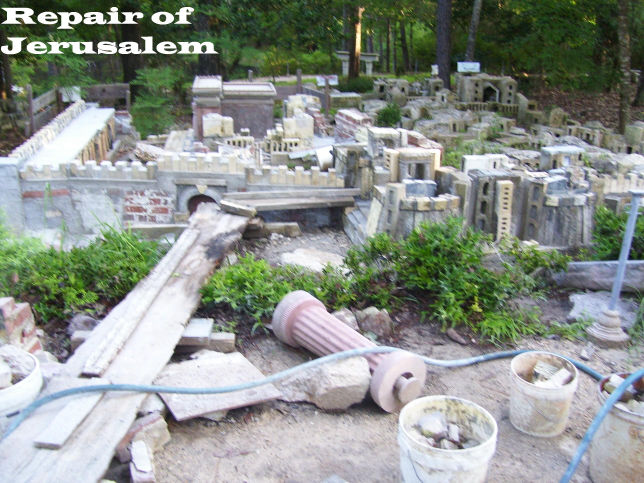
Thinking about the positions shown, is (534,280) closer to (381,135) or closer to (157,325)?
(157,325)

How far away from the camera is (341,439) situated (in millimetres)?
5273

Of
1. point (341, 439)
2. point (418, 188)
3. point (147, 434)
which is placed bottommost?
point (341, 439)

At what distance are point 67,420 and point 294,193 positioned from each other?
8848mm

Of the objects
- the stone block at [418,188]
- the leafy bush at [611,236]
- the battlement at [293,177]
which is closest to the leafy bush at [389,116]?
the battlement at [293,177]

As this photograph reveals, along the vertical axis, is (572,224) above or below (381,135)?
below

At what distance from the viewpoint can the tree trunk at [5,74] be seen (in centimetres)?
2202

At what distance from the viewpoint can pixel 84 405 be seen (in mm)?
4902

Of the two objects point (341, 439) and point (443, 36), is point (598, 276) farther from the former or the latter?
point (443, 36)

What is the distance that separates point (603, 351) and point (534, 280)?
136 centimetres

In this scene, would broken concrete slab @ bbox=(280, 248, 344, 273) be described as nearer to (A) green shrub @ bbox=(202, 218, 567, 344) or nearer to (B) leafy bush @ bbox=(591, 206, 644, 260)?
(A) green shrub @ bbox=(202, 218, 567, 344)

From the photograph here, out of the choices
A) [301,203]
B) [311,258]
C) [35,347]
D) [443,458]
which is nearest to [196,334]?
[35,347]

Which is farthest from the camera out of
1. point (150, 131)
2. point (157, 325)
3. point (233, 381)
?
point (150, 131)

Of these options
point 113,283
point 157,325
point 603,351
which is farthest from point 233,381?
point 603,351

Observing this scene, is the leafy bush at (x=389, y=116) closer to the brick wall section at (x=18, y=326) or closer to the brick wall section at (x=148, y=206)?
the brick wall section at (x=148, y=206)
